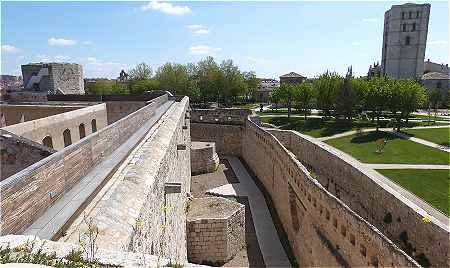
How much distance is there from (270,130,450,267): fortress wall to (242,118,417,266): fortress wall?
1.32 metres

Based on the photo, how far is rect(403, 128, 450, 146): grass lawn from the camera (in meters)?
23.4

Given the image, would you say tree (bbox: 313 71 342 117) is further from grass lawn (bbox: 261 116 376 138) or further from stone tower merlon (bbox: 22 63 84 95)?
stone tower merlon (bbox: 22 63 84 95)

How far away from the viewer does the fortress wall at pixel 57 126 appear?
9762 millimetres


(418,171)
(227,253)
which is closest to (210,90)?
(418,171)

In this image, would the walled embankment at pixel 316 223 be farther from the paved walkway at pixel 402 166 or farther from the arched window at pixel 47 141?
the arched window at pixel 47 141

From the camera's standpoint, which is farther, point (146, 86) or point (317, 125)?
point (146, 86)

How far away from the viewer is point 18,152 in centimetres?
563

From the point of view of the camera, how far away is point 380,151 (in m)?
20.8

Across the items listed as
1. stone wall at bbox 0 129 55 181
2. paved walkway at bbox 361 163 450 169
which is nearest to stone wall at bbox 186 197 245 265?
stone wall at bbox 0 129 55 181

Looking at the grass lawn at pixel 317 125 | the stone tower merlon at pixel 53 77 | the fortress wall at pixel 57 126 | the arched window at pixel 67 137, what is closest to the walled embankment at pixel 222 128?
the grass lawn at pixel 317 125

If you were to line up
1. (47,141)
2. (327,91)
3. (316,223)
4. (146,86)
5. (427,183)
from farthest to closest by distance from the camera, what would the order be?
(146,86)
(327,91)
(427,183)
(47,141)
(316,223)

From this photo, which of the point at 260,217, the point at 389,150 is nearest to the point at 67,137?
the point at 260,217

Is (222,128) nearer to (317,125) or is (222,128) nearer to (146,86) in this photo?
(317,125)

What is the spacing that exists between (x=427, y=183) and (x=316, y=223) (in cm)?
787
